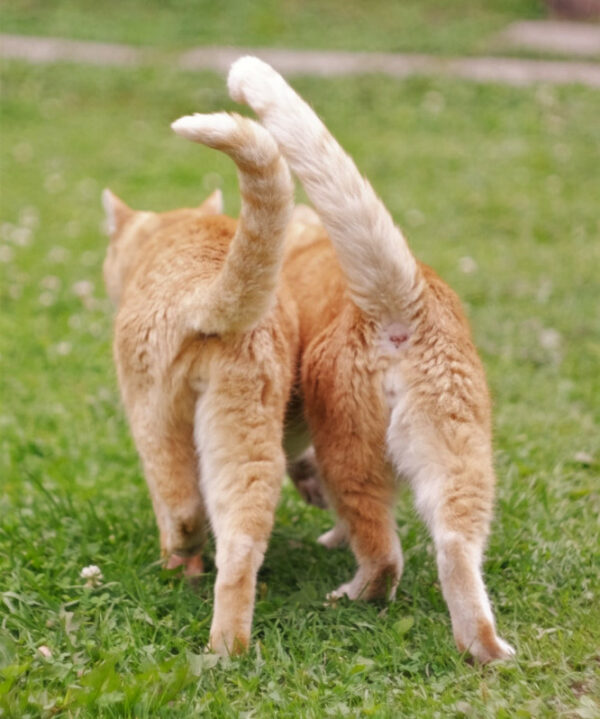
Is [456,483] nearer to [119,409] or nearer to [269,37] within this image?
[119,409]

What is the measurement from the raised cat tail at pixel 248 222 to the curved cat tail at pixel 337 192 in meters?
0.17

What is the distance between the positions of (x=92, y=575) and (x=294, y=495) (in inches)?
53.2

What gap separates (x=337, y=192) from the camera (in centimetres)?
327

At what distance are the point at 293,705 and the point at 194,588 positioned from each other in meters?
0.93

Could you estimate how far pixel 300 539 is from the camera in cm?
429

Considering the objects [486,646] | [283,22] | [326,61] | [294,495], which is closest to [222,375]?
[486,646]

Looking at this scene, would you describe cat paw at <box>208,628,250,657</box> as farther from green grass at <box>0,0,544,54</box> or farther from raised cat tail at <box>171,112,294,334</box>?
green grass at <box>0,0,544,54</box>

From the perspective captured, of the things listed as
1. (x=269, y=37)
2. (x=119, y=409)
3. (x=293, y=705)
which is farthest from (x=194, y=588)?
(x=269, y=37)

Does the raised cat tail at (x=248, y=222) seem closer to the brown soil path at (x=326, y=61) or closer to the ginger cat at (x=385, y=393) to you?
the ginger cat at (x=385, y=393)

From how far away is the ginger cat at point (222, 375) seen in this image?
3.12 meters

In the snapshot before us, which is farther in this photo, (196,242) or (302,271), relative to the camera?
(302,271)

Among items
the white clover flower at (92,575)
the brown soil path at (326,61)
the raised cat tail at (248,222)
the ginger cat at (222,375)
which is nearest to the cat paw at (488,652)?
the ginger cat at (222,375)

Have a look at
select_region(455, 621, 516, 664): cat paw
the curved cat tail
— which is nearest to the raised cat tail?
the curved cat tail

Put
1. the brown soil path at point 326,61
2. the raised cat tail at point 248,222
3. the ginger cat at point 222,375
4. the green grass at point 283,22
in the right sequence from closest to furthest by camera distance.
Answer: the raised cat tail at point 248,222
the ginger cat at point 222,375
the brown soil path at point 326,61
the green grass at point 283,22
